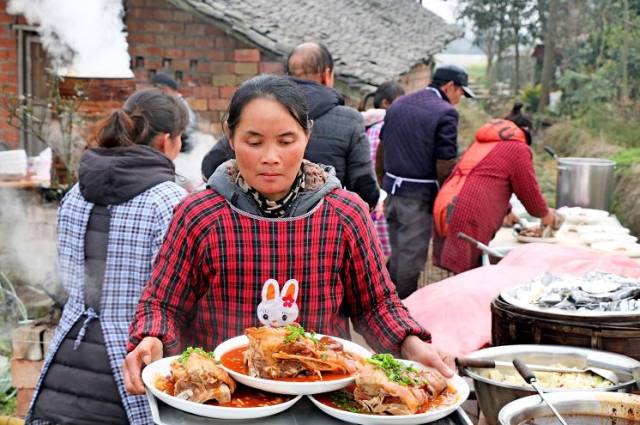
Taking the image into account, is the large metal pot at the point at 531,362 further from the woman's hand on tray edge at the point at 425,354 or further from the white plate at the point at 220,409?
the white plate at the point at 220,409

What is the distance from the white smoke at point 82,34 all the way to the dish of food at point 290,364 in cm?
570

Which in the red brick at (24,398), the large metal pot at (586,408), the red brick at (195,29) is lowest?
the red brick at (24,398)

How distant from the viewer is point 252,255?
8.90 ft

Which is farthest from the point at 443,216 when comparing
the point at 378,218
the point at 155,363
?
the point at 155,363

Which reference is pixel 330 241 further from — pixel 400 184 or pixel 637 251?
pixel 400 184

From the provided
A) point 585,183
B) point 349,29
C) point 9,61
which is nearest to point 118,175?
point 585,183

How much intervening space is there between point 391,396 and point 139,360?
746mm

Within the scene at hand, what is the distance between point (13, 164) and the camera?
909 centimetres

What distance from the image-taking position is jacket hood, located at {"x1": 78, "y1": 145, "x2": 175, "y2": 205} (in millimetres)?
3652

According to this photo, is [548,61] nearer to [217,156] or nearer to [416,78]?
[416,78]

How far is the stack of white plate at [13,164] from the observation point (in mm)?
9039

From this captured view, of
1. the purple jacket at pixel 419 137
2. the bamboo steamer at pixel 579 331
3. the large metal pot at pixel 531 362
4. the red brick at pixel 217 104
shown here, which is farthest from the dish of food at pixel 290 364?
the red brick at pixel 217 104

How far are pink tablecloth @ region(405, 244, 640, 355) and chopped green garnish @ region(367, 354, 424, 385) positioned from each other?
175 cm

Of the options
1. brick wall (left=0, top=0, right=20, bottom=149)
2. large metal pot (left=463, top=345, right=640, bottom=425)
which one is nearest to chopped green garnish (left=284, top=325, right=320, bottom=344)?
large metal pot (left=463, top=345, right=640, bottom=425)
